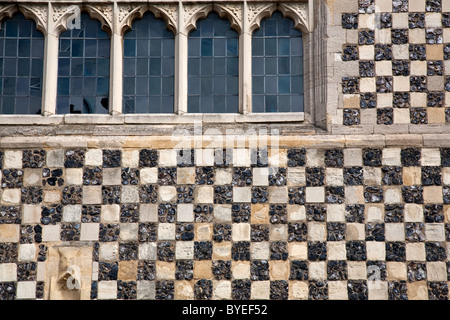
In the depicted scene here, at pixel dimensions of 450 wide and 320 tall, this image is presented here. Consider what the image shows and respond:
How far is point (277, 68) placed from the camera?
1115cm

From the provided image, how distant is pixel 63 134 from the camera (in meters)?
10.9

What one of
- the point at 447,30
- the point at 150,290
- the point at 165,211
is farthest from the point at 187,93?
the point at 447,30

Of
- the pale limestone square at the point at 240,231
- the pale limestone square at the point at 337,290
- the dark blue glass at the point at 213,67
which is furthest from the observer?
the dark blue glass at the point at 213,67

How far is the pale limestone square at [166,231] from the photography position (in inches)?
412

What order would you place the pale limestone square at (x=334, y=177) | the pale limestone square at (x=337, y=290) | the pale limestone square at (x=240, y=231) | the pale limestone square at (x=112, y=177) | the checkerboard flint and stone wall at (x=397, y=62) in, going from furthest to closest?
the checkerboard flint and stone wall at (x=397, y=62)
the pale limestone square at (x=112, y=177)
the pale limestone square at (x=334, y=177)
the pale limestone square at (x=240, y=231)
the pale limestone square at (x=337, y=290)

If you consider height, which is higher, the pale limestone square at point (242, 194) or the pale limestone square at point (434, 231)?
the pale limestone square at point (242, 194)

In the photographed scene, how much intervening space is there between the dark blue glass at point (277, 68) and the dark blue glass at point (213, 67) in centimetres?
28

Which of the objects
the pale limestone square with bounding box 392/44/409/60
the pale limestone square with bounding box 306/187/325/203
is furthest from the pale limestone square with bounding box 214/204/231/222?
the pale limestone square with bounding box 392/44/409/60

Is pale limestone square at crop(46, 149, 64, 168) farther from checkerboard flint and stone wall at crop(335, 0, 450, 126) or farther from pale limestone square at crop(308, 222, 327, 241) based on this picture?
checkerboard flint and stone wall at crop(335, 0, 450, 126)

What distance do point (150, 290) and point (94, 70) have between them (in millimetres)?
3003

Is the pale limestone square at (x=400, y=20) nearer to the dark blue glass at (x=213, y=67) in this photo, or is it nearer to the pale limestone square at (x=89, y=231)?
the dark blue glass at (x=213, y=67)

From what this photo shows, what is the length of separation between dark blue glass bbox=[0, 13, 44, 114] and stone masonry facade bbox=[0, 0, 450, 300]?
254mm

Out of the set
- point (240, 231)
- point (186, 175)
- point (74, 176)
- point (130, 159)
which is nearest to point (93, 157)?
point (74, 176)

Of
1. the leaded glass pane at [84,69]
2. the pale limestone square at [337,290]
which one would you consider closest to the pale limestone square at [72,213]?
the leaded glass pane at [84,69]
